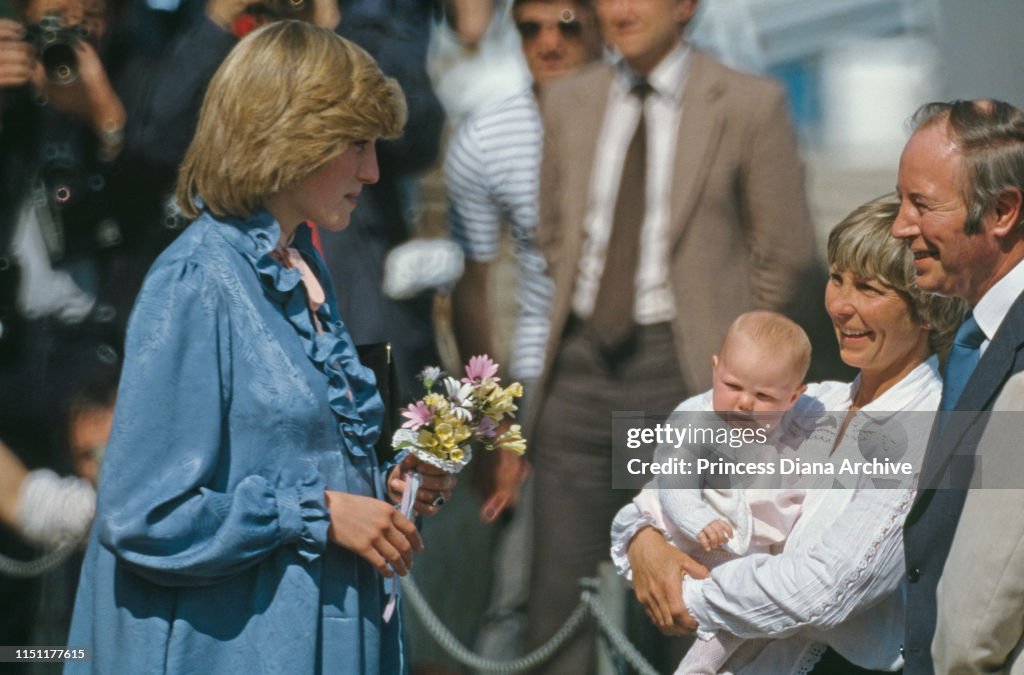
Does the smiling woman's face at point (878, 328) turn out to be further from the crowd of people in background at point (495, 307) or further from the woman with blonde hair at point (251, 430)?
the woman with blonde hair at point (251, 430)

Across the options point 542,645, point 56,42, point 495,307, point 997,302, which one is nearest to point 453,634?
point 542,645

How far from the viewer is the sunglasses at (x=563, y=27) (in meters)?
4.45

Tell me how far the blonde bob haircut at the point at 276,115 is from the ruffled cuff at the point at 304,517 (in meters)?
0.58

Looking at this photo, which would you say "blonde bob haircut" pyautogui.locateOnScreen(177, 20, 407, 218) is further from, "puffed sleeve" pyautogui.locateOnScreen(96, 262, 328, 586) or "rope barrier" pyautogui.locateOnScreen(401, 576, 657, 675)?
"rope barrier" pyautogui.locateOnScreen(401, 576, 657, 675)

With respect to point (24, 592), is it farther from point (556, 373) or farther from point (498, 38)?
point (498, 38)

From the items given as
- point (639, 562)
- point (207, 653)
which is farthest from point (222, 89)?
point (639, 562)

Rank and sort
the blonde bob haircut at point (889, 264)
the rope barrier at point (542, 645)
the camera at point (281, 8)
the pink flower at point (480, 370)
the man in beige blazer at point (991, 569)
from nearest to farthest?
1. the man in beige blazer at point (991, 569)
2. the pink flower at point (480, 370)
3. the blonde bob haircut at point (889, 264)
4. the rope barrier at point (542, 645)
5. the camera at point (281, 8)

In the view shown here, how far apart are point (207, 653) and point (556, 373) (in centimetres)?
178

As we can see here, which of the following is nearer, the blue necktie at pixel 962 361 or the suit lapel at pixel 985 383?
the suit lapel at pixel 985 383

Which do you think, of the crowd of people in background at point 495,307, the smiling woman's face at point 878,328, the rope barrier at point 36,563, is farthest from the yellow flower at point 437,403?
the rope barrier at point 36,563

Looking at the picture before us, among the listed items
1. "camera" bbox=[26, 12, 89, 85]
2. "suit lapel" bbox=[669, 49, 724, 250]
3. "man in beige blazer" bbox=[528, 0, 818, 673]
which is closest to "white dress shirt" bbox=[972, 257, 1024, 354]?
"man in beige blazer" bbox=[528, 0, 818, 673]

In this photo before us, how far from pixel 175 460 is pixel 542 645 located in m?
1.95

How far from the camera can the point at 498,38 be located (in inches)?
179

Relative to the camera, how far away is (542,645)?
4.57 metres
